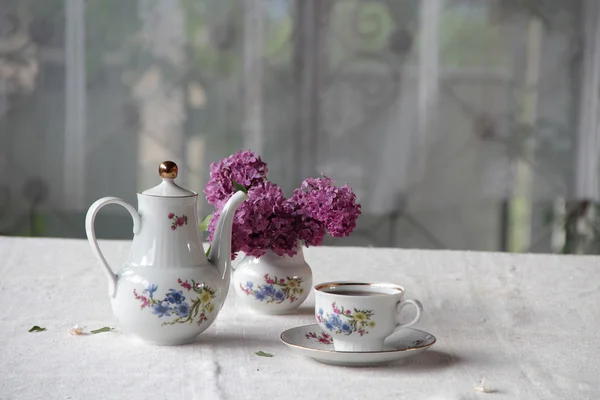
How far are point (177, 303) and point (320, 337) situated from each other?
7.6 inches

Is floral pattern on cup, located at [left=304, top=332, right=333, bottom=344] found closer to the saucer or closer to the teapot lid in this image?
the saucer

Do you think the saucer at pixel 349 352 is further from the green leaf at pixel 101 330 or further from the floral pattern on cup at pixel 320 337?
the green leaf at pixel 101 330

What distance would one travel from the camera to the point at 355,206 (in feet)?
4.08

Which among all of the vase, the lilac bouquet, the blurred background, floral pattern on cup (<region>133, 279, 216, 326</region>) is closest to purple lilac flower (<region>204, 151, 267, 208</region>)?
the lilac bouquet

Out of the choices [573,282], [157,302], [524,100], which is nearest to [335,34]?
[524,100]

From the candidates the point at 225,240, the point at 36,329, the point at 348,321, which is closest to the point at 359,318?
the point at 348,321

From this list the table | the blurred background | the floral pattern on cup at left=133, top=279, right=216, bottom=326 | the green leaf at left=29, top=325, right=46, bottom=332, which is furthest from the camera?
the blurred background

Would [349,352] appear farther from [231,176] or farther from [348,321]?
[231,176]

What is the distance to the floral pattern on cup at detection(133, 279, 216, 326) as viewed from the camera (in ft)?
3.50

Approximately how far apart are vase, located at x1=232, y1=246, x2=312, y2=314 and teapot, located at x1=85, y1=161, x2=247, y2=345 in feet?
0.49

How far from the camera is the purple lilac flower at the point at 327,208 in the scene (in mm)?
1227

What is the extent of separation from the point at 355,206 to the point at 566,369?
0.38m

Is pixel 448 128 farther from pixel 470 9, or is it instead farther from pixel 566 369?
pixel 566 369

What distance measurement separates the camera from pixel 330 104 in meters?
2.84
